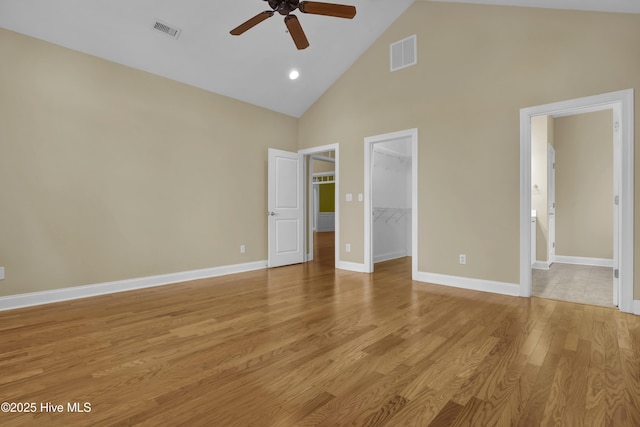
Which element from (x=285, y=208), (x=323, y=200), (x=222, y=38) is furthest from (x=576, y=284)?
(x=323, y=200)

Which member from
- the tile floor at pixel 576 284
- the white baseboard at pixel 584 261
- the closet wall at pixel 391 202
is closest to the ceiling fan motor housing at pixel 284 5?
the closet wall at pixel 391 202

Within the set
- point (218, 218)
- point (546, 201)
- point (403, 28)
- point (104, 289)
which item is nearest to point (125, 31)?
point (218, 218)

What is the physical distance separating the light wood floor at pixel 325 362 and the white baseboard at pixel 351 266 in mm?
1554

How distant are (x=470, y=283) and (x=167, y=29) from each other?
4.83 meters

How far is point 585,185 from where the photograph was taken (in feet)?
18.6

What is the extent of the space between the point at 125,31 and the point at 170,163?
160cm

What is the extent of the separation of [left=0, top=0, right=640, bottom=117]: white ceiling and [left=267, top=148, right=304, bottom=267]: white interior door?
0.99 m

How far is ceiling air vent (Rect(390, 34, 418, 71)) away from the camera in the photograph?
445 centimetres

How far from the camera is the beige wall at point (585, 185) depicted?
5.48 meters

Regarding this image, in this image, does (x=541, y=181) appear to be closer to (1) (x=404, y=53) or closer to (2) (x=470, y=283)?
(2) (x=470, y=283)

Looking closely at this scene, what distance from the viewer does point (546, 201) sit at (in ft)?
17.5

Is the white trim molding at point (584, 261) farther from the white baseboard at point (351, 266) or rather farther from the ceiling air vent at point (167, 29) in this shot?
the ceiling air vent at point (167, 29)

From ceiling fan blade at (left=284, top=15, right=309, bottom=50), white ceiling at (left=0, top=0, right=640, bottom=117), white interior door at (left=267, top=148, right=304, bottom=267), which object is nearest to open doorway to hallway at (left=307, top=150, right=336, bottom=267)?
white interior door at (left=267, top=148, right=304, bottom=267)

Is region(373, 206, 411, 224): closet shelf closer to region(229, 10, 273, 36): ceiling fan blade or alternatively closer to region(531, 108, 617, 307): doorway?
region(531, 108, 617, 307): doorway
